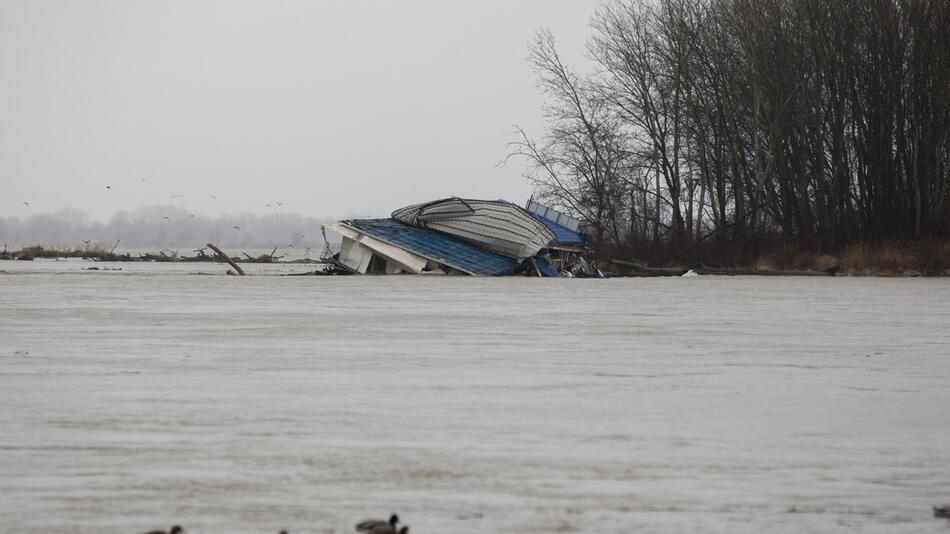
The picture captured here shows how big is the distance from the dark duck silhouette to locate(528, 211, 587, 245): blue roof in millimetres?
39140

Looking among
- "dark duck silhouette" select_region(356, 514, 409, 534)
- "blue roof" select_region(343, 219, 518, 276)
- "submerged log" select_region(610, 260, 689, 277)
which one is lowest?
"dark duck silhouette" select_region(356, 514, 409, 534)

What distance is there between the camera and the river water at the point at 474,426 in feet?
16.7

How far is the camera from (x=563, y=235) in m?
45.9

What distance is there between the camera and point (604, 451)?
21.2 ft

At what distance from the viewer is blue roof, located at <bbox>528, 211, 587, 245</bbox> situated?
44.8 meters

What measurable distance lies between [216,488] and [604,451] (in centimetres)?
220

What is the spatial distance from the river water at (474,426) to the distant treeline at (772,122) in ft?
87.8

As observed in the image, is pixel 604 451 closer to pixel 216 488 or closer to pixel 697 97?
pixel 216 488

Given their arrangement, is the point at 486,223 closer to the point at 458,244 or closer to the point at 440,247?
the point at 458,244

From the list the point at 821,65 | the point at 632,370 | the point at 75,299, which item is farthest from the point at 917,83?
the point at 632,370

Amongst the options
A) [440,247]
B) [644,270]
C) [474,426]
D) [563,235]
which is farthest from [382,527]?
[563,235]

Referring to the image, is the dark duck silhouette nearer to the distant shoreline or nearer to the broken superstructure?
the distant shoreline

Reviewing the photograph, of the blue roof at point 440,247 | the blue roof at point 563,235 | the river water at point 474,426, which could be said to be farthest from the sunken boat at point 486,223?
the river water at point 474,426

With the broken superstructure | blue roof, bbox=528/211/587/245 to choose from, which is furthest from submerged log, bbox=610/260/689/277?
blue roof, bbox=528/211/587/245
